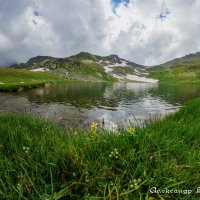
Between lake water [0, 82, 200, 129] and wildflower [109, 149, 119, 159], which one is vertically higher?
wildflower [109, 149, 119, 159]

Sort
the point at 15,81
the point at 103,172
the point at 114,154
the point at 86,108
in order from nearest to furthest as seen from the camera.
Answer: the point at 103,172
the point at 114,154
the point at 86,108
the point at 15,81

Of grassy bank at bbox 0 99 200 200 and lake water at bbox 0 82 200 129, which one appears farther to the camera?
lake water at bbox 0 82 200 129

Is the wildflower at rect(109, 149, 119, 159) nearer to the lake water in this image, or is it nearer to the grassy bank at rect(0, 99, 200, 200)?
the grassy bank at rect(0, 99, 200, 200)

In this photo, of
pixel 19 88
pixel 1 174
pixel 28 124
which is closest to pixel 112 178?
pixel 1 174

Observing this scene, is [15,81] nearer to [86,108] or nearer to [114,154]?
[86,108]

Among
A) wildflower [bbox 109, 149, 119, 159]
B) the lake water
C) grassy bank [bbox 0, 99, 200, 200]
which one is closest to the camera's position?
grassy bank [bbox 0, 99, 200, 200]

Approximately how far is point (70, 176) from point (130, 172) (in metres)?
1.21

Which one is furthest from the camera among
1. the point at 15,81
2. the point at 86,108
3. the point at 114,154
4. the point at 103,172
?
the point at 15,81

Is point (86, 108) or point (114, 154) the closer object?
point (114, 154)

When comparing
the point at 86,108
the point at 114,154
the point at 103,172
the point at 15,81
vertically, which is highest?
the point at 114,154

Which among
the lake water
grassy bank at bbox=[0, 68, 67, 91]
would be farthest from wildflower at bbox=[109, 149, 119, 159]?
grassy bank at bbox=[0, 68, 67, 91]

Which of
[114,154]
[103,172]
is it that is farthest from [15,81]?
[103,172]

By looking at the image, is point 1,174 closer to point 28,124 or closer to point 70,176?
point 70,176

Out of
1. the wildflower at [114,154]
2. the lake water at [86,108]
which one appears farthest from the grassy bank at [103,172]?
the lake water at [86,108]
